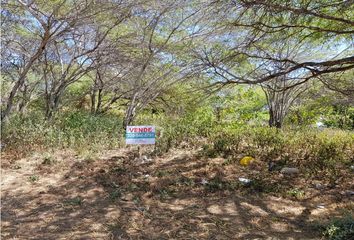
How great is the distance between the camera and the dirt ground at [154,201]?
9.26ft

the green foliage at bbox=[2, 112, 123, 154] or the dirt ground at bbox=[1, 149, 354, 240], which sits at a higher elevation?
the green foliage at bbox=[2, 112, 123, 154]

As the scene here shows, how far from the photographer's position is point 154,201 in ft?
11.5

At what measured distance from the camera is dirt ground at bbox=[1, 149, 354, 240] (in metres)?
2.82

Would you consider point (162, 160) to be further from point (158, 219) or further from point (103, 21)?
point (103, 21)

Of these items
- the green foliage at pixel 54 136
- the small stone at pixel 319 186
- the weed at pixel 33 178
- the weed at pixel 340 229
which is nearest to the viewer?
the weed at pixel 340 229

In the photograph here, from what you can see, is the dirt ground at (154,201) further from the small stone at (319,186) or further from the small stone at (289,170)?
the small stone at (289,170)

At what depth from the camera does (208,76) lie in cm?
604

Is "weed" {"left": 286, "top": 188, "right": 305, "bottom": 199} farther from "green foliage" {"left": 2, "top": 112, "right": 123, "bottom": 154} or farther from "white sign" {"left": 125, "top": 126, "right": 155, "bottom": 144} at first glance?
"green foliage" {"left": 2, "top": 112, "right": 123, "bottom": 154}

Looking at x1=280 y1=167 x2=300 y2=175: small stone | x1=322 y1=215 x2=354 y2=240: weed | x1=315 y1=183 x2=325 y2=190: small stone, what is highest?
x1=280 y1=167 x2=300 y2=175: small stone

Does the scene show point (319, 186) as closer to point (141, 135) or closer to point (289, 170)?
point (289, 170)

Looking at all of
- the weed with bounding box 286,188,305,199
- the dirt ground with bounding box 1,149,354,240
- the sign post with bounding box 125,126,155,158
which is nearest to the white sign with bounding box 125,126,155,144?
the sign post with bounding box 125,126,155,158

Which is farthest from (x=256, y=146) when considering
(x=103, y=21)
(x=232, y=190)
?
(x=103, y=21)

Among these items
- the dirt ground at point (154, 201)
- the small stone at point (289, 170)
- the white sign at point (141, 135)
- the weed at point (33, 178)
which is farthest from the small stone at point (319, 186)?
the weed at point (33, 178)

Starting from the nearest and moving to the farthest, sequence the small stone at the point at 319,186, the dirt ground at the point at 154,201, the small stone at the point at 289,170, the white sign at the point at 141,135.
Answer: the dirt ground at the point at 154,201, the small stone at the point at 319,186, the small stone at the point at 289,170, the white sign at the point at 141,135
